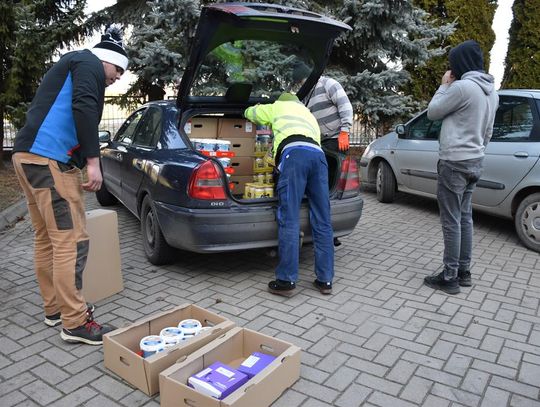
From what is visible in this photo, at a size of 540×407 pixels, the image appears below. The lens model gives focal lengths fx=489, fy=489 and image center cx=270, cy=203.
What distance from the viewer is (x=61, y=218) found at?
9.93 feet

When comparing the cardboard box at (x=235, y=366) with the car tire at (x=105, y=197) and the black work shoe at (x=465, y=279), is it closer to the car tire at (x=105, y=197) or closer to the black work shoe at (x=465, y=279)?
the black work shoe at (x=465, y=279)

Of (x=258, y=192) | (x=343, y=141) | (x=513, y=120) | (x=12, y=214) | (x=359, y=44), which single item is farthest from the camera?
(x=359, y=44)

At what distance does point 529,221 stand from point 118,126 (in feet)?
28.9

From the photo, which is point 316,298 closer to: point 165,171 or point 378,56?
point 165,171

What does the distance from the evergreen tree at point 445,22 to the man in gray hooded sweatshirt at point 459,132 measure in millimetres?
6674

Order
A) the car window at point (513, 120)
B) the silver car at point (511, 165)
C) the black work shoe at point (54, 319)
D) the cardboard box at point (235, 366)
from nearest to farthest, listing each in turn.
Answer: the cardboard box at point (235, 366) → the black work shoe at point (54, 319) → the silver car at point (511, 165) → the car window at point (513, 120)

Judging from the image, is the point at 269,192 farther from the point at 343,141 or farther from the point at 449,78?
the point at 449,78

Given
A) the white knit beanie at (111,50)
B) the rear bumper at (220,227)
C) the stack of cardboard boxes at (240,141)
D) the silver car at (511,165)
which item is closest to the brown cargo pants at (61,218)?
the white knit beanie at (111,50)

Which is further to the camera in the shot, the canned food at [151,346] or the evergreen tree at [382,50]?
the evergreen tree at [382,50]

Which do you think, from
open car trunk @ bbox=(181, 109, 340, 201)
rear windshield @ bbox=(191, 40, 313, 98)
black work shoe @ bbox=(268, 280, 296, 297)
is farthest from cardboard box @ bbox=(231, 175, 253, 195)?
black work shoe @ bbox=(268, 280, 296, 297)

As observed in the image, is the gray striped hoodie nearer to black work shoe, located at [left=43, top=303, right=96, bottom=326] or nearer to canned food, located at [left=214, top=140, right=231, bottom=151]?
canned food, located at [left=214, top=140, right=231, bottom=151]

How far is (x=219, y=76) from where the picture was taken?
18.1 ft

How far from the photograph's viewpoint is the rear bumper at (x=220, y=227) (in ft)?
13.1

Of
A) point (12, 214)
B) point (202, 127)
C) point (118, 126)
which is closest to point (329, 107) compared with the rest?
point (202, 127)
